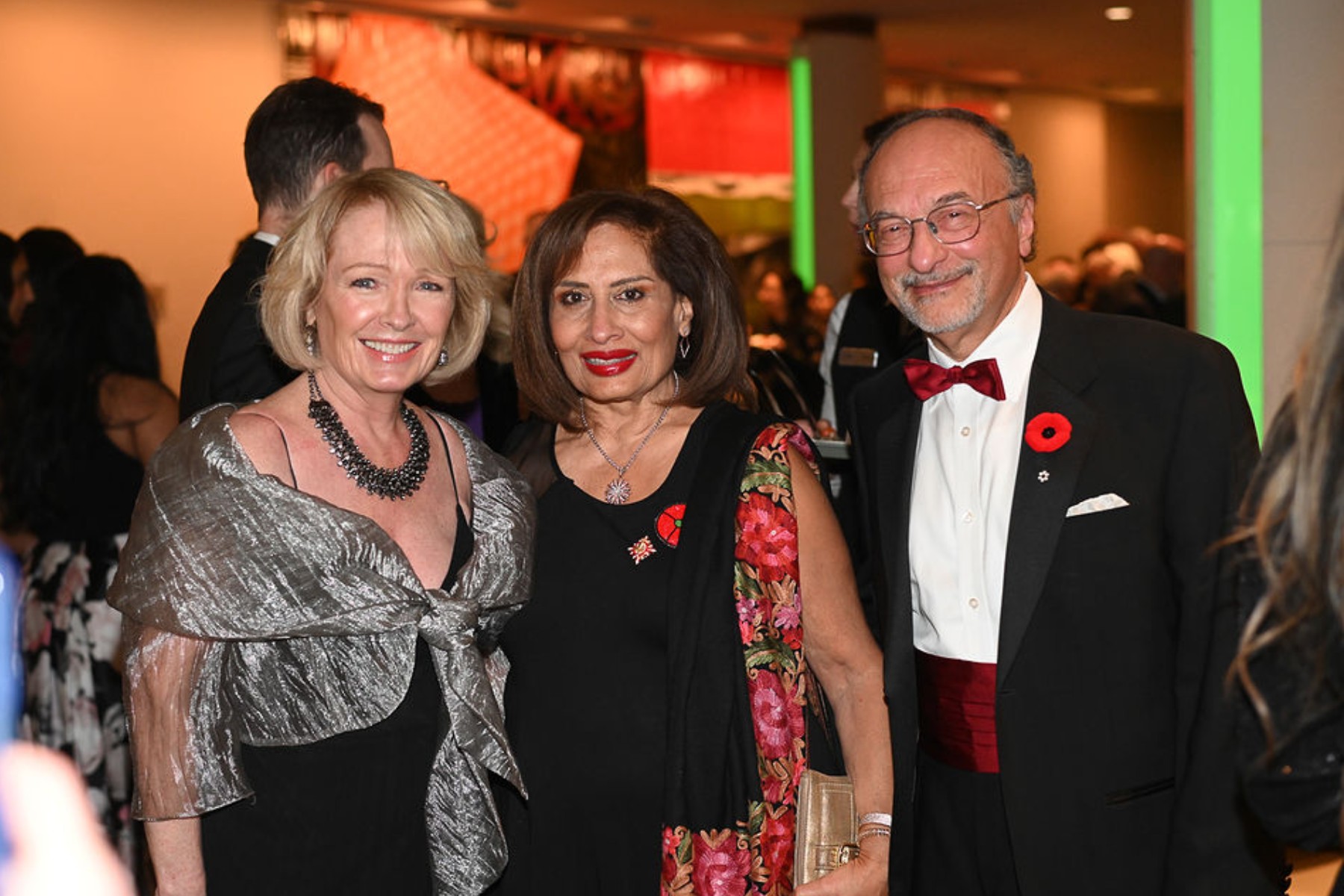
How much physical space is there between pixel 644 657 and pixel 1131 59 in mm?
16160

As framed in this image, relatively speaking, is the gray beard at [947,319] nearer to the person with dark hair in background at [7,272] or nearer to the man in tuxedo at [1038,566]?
the man in tuxedo at [1038,566]

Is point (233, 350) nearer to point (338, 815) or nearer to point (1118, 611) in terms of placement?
point (338, 815)

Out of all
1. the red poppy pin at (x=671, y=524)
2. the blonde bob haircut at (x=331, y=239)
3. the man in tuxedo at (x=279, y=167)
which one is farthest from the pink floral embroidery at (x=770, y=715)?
the man in tuxedo at (x=279, y=167)

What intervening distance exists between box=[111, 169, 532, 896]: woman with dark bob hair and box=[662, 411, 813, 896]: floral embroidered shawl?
0.31 meters

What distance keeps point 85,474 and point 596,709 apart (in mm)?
2596

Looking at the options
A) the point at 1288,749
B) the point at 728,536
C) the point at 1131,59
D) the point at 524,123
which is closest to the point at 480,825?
the point at 728,536

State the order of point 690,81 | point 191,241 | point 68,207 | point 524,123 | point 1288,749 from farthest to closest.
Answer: point 690,81
point 524,123
point 191,241
point 68,207
point 1288,749

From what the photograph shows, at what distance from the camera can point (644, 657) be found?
2592 mm

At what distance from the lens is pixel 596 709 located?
259cm

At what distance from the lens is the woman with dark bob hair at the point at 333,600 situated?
228cm

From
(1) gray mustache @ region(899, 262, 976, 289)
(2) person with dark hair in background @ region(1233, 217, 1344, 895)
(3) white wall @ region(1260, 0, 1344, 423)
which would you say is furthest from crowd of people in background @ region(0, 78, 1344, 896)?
(3) white wall @ region(1260, 0, 1344, 423)

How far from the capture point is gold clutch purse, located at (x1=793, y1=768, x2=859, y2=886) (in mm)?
2518

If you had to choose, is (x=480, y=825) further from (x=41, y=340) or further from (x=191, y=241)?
(x=191, y=241)

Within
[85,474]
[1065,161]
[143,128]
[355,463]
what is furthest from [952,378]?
[1065,161]
